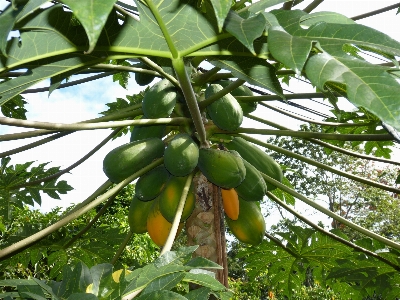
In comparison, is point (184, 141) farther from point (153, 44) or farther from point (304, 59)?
point (304, 59)

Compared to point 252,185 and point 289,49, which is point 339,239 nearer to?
point 252,185

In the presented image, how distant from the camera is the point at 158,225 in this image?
5.61 ft

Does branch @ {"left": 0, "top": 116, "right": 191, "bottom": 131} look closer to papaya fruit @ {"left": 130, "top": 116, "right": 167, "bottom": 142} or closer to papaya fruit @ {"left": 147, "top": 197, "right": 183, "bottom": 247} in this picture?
papaya fruit @ {"left": 130, "top": 116, "right": 167, "bottom": 142}

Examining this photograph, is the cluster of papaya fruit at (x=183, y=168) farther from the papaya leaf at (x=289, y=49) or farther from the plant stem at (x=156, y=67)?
the papaya leaf at (x=289, y=49)

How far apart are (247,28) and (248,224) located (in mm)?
968

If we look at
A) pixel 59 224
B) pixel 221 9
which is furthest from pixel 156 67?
pixel 221 9

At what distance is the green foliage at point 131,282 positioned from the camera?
1.08 metres

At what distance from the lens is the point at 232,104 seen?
1728 millimetres

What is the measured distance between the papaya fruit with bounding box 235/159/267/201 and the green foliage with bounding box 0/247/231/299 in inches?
20.9

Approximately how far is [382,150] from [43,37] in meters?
2.15

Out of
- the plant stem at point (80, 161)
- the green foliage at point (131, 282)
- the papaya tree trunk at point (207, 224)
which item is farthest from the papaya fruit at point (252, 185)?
the plant stem at point (80, 161)

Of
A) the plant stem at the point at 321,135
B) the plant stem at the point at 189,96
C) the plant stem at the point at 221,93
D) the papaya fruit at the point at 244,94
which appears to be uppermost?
the papaya fruit at the point at 244,94

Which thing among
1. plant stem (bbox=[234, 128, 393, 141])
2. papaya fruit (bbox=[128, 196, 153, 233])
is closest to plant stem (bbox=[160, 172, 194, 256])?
papaya fruit (bbox=[128, 196, 153, 233])

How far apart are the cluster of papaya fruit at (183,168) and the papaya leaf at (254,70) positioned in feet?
1.12
